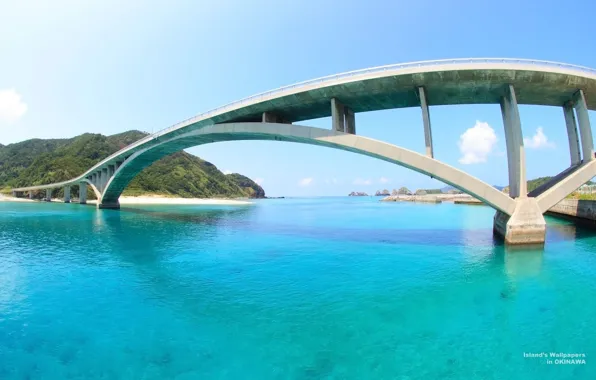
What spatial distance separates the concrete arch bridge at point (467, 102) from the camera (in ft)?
54.5

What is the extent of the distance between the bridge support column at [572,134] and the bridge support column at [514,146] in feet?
15.5

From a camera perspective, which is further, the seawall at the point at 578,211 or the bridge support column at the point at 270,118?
the seawall at the point at 578,211

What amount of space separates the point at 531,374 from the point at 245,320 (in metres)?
5.76

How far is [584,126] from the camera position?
17.9 m

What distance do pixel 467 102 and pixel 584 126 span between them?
6.87 meters

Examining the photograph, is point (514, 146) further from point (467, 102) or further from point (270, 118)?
point (270, 118)

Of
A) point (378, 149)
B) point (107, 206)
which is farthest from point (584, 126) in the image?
point (107, 206)

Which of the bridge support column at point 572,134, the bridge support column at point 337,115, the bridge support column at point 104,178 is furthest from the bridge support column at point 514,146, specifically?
the bridge support column at point 104,178

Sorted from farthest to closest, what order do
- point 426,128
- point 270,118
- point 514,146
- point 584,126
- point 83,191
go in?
1. point 83,191
2. point 270,118
3. point 426,128
4. point 584,126
5. point 514,146

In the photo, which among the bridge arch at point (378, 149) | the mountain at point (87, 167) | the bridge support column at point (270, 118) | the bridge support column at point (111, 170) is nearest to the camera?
the bridge arch at point (378, 149)

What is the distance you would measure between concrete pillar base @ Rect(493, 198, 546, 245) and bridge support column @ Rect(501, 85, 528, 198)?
28.9 inches

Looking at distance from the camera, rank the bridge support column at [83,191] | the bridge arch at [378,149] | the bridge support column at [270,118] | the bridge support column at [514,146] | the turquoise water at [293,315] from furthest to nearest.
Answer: the bridge support column at [83,191]
the bridge support column at [270,118]
the bridge support column at [514,146]
the bridge arch at [378,149]
the turquoise water at [293,315]

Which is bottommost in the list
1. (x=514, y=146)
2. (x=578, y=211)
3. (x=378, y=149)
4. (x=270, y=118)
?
(x=578, y=211)

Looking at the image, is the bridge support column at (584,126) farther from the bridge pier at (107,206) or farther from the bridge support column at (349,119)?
the bridge pier at (107,206)
